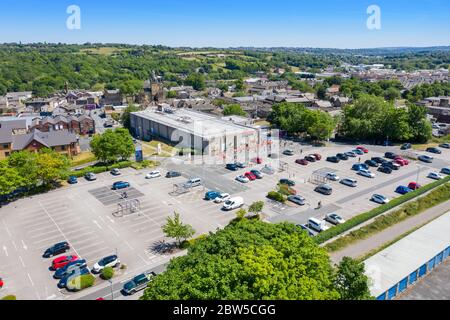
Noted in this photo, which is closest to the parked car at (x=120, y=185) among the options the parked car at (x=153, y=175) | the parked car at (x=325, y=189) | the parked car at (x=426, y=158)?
the parked car at (x=153, y=175)

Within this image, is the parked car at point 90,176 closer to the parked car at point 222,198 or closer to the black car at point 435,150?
the parked car at point 222,198

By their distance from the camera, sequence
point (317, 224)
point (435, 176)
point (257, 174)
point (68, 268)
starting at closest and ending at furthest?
point (68, 268) → point (317, 224) → point (435, 176) → point (257, 174)

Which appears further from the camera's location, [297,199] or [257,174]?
[257,174]

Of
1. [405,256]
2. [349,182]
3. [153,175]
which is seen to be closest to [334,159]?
[349,182]

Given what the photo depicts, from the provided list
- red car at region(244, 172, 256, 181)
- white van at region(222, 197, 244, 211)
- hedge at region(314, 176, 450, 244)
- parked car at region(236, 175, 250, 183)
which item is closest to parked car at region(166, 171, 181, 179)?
parked car at region(236, 175, 250, 183)

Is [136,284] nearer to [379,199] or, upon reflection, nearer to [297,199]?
[297,199]

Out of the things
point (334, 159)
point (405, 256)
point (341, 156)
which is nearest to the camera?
point (405, 256)

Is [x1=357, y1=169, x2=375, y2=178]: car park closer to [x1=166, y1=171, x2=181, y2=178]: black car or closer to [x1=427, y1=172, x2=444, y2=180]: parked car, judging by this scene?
[x1=427, y1=172, x2=444, y2=180]: parked car
